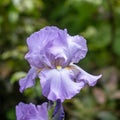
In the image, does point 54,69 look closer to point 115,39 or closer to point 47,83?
point 47,83

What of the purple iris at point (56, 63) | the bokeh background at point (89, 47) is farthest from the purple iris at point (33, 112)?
the bokeh background at point (89, 47)

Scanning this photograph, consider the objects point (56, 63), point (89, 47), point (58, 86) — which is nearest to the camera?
point (58, 86)

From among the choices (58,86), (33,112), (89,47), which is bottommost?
(89,47)

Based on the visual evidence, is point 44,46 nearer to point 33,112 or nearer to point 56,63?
point 56,63

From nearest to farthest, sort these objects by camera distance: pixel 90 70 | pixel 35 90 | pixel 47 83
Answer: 1. pixel 47 83
2. pixel 35 90
3. pixel 90 70

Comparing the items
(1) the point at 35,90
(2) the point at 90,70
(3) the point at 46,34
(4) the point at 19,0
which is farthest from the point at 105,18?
(3) the point at 46,34

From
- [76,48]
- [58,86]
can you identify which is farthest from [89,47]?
[58,86]

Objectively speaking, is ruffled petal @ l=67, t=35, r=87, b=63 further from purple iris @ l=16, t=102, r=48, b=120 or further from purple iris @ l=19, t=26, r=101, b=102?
purple iris @ l=16, t=102, r=48, b=120
